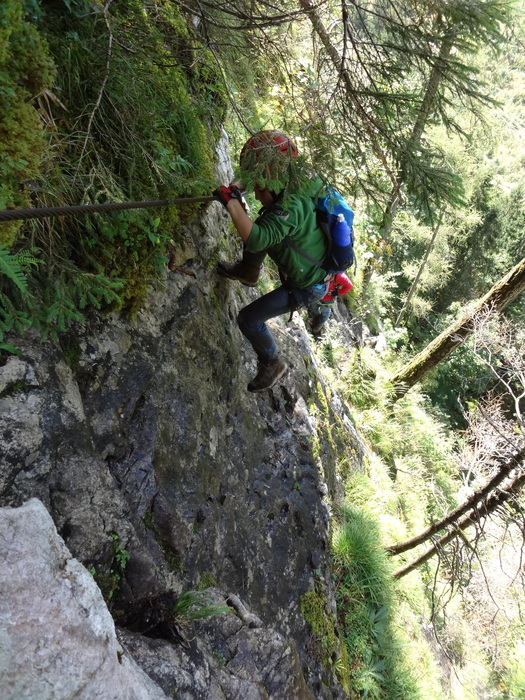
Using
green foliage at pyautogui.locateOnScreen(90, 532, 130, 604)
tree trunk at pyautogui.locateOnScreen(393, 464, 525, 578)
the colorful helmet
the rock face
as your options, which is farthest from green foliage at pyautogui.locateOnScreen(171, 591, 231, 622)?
tree trunk at pyautogui.locateOnScreen(393, 464, 525, 578)

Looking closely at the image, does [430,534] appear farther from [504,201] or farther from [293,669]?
[504,201]

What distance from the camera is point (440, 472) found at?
43.4 feet

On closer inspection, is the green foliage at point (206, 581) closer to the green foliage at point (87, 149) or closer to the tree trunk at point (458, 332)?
the green foliage at point (87, 149)

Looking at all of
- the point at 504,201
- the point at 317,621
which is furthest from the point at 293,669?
the point at 504,201

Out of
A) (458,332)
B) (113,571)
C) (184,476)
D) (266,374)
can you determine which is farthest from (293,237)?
(458,332)

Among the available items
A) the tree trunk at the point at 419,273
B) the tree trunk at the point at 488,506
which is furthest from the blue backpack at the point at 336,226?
A: the tree trunk at the point at 419,273

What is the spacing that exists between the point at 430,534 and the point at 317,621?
11.1ft

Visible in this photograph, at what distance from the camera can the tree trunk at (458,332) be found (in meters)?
7.88

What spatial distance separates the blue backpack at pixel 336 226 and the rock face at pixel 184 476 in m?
1.17

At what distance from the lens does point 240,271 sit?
382cm

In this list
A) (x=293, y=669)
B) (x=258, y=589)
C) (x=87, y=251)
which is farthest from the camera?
(x=258, y=589)

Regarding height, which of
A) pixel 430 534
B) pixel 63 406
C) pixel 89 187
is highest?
pixel 89 187

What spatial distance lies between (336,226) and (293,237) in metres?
0.34

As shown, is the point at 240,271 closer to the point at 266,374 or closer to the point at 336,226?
the point at 336,226
